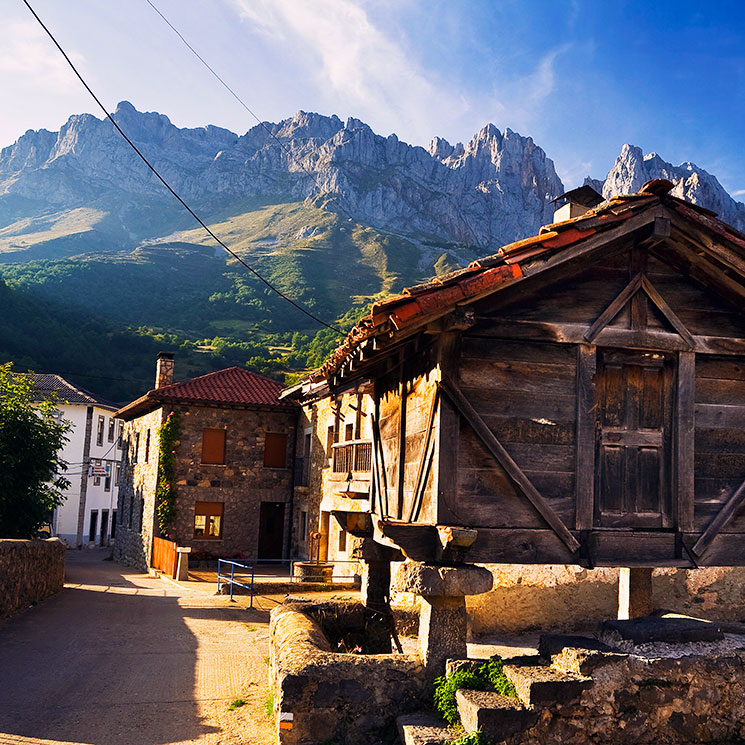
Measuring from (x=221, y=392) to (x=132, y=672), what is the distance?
15.2 meters

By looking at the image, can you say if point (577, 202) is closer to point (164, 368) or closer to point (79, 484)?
point (164, 368)

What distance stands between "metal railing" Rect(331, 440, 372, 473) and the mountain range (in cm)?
3562

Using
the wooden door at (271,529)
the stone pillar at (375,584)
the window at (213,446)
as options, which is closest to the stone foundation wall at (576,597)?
the stone pillar at (375,584)

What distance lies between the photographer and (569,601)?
32.9 ft

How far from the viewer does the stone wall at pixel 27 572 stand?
37.5 ft

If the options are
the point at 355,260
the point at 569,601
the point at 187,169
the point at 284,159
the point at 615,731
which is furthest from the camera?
the point at 187,169

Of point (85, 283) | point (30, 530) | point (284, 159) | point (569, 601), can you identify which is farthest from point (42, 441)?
point (284, 159)

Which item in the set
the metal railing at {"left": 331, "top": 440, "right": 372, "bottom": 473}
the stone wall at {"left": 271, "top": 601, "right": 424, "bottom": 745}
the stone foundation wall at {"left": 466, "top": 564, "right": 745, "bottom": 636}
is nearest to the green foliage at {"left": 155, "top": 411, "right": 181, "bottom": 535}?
the metal railing at {"left": 331, "top": 440, "right": 372, "bottom": 473}

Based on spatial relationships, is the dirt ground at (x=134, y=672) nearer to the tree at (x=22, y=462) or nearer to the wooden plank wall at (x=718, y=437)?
the tree at (x=22, y=462)

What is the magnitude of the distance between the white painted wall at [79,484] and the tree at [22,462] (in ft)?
70.9

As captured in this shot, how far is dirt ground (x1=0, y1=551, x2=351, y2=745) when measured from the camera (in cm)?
636

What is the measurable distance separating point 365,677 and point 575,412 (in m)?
2.70

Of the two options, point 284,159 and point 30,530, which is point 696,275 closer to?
point 30,530

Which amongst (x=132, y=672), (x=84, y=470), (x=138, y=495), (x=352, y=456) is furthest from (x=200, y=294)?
(x=132, y=672)
